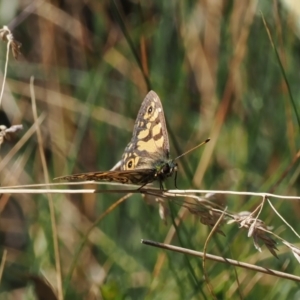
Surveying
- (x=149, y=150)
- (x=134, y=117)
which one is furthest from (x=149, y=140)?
(x=134, y=117)

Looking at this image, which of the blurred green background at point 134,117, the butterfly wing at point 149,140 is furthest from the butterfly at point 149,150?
the blurred green background at point 134,117

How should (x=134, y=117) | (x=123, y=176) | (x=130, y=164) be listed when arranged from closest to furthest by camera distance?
(x=123, y=176)
(x=130, y=164)
(x=134, y=117)

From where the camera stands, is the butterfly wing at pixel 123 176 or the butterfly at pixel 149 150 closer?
the butterfly wing at pixel 123 176

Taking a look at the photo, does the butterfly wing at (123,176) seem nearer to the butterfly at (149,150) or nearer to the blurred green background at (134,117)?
the butterfly at (149,150)

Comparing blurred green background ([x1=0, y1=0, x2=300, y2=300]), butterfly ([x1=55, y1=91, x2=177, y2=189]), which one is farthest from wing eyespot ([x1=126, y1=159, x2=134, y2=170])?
blurred green background ([x1=0, y1=0, x2=300, y2=300])

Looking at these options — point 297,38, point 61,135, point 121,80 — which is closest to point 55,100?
point 61,135

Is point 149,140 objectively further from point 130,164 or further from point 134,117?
point 134,117
